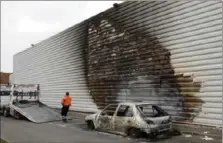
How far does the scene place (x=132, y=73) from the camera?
16812mm

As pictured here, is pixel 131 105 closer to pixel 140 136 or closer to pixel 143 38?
pixel 140 136

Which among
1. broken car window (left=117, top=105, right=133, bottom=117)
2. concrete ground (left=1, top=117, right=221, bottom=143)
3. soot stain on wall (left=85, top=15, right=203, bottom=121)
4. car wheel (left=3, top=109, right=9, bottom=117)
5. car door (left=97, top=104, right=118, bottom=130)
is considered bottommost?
concrete ground (left=1, top=117, right=221, bottom=143)

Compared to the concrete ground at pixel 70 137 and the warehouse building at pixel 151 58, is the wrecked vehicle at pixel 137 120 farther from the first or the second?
the warehouse building at pixel 151 58

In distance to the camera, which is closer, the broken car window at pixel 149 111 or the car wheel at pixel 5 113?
the broken car window at pixel 149 111

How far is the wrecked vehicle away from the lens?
12.4 metres

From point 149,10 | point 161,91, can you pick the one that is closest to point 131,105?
point 161,91

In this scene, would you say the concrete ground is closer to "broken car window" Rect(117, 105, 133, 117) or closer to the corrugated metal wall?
"broken car window" Rect(117, 105, 133, 117)

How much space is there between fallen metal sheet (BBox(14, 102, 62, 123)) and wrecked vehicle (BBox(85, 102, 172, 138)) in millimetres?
6412

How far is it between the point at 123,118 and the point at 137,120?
2.77 ft

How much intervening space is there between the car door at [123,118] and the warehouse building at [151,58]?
204 centimetres

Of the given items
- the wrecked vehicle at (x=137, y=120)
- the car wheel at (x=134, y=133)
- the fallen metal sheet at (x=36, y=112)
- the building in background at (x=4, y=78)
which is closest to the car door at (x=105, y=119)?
the wrecked vehicle at (x=137, y=120)

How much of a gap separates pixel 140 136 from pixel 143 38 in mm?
4944

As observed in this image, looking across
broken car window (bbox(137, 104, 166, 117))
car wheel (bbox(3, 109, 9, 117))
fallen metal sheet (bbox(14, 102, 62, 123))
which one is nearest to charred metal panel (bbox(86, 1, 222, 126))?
broken car window (bbox(137, 104, 166, 117))

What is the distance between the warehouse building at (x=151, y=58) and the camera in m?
12.8
